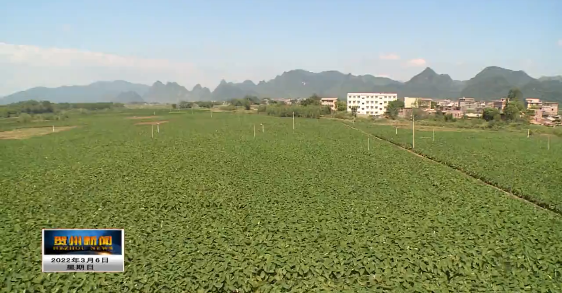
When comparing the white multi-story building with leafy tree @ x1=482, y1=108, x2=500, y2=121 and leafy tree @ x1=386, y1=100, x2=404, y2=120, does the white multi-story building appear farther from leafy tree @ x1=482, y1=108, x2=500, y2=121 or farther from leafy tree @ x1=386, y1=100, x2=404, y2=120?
leafy tree @ x1=482, y1=108, x2=500, y2=121

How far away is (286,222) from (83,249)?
24.1 feet

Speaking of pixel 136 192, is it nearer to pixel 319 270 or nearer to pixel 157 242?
pixel 157 242

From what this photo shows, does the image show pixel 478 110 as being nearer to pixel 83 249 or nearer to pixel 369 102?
pixel 369 102

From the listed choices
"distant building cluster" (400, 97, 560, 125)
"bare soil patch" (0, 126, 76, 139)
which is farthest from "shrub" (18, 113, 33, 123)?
"distant building cluster" (400, 97, 560, 125)

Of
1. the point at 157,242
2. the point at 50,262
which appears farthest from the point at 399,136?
the point at 50,262

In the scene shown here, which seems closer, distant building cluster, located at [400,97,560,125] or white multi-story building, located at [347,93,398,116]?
distant building cluster, located at [400,97,560,125]

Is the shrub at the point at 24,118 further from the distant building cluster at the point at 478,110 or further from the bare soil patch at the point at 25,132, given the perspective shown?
the distant building cluster at the point at 478,110

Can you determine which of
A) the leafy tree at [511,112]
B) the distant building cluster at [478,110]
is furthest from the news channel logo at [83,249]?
the distant building cluster at [478,110]

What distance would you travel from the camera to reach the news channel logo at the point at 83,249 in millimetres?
8211

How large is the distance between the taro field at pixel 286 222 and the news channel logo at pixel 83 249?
1497 millimetres

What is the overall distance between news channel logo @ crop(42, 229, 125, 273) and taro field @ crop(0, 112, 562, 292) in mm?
1497

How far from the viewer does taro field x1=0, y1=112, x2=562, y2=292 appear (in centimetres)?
1023

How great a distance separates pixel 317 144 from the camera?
33156 millimetres

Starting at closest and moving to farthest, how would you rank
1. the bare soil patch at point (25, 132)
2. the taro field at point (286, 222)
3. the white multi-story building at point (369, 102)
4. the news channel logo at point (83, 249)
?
the news channel logo at point (83, 249) → the taro field at point (286, 222) → the bare soil patch at point (25, 132) → the white multi-story building at point (369, 102)
